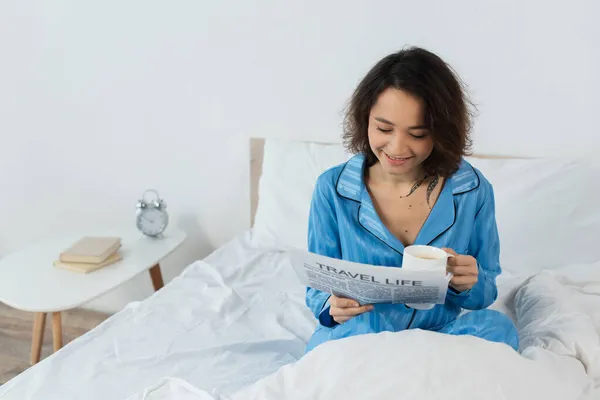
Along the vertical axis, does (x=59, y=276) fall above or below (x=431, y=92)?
below

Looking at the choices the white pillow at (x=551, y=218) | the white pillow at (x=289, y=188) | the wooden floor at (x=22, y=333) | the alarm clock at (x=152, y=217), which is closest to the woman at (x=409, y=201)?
the white pillow at (x=551, y=218)

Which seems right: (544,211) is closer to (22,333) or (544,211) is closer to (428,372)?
(428,372)

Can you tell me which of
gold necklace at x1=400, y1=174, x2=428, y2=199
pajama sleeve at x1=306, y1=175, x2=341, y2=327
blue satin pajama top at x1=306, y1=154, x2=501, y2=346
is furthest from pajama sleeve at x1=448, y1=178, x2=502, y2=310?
A: pajama sleeve at x1=306, y1=175, x2=341, y2=327

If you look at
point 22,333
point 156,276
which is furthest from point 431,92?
point 22,333

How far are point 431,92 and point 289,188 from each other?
37.4 inches

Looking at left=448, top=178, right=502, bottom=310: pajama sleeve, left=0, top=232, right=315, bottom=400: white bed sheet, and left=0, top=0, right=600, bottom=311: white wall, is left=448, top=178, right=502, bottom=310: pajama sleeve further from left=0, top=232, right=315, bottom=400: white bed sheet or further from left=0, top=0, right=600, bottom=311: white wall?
left=0, top=0, right=600, bottom=311: white wall

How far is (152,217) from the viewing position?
226 centimetres

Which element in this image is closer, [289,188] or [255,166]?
[289,188]

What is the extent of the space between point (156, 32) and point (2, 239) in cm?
119

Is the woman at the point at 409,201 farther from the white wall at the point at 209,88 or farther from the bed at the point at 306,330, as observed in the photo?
the white wall at the point at 209,88

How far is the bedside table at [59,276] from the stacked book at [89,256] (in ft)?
0.06

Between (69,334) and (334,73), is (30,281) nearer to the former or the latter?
(69,334)

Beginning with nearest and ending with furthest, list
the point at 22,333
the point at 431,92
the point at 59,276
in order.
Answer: the point at 431,92 < the point at 59,276 < the point at 22,333

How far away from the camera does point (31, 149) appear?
260cm
